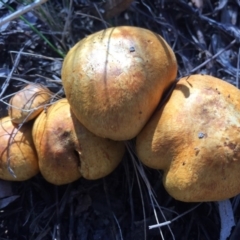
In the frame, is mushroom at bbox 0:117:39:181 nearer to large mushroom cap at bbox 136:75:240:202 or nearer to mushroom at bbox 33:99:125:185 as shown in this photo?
mushroom at bbox 33:99:125:185

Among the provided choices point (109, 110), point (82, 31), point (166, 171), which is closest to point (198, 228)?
point (166, 171)

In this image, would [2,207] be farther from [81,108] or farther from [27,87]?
[81,108]

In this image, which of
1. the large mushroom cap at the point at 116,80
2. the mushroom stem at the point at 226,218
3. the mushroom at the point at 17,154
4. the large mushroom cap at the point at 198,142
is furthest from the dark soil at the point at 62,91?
the large mushroom cap at the point at 116,80

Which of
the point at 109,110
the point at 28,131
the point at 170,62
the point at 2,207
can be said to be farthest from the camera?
the point at 2,207

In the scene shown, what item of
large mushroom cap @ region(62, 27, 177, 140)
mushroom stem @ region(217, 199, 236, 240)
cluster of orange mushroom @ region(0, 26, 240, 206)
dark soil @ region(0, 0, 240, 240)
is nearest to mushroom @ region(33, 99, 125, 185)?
cluster of orange mushroom @ region(0, 26, 240, 206)

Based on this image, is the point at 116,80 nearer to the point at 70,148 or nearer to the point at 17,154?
the point at 70,148

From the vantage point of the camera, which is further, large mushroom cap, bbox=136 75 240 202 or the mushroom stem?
the mushroom stem
